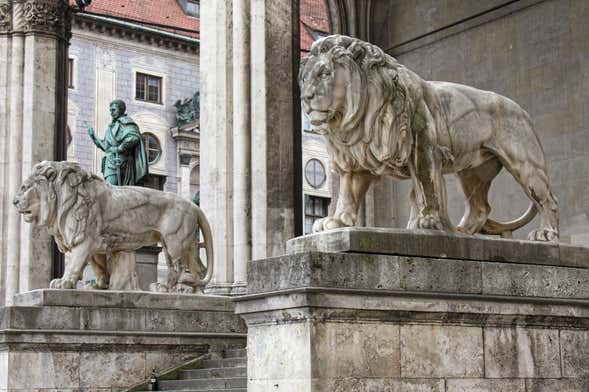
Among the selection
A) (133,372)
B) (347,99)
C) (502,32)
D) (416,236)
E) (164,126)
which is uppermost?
(164,126)

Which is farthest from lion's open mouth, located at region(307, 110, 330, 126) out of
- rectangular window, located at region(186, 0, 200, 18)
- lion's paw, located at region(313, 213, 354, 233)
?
rectangular window, located at region(186, 0, 200, 18)

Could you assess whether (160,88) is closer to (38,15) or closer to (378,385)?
(38,15)

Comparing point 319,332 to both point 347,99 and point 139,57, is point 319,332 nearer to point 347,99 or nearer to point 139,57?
point 347,99

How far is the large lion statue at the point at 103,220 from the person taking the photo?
16.3 metres

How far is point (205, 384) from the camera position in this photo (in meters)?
15.0

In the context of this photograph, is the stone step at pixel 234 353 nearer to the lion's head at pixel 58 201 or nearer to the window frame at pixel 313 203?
the lion's head at pixel 58 201

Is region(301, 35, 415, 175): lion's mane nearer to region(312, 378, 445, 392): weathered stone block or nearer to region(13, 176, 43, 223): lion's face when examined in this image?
region(312, 378, 445, 392): weathered stone block

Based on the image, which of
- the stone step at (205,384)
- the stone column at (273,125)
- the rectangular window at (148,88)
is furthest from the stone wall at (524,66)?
the rectangular window at (148,88)

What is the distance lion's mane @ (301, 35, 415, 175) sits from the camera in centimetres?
1084

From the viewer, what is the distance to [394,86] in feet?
36.3

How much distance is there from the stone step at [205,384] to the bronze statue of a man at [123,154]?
7.94 metres

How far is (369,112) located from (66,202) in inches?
262

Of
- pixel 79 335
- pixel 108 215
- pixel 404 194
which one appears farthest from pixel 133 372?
pixel 404 194

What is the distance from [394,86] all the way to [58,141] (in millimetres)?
14216
